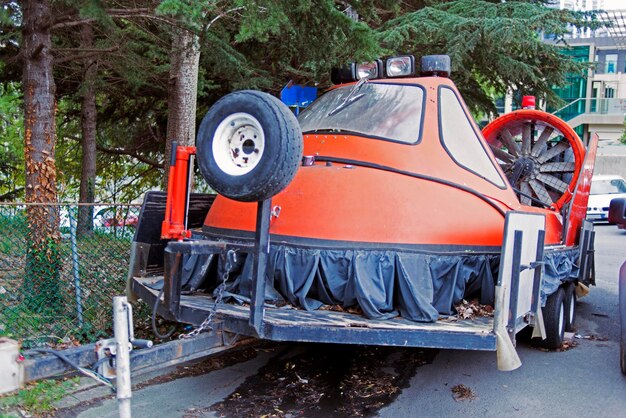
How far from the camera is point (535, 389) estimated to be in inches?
207

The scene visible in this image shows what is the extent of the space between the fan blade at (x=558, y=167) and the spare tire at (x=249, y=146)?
5306 millimetres

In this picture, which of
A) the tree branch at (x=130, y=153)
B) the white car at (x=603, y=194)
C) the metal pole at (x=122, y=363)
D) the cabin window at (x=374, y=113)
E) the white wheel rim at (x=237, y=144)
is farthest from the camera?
the white car at (x=603, y=194)

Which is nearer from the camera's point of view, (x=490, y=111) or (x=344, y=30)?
(x=344, y=30)

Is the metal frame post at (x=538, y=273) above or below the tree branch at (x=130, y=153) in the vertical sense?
below

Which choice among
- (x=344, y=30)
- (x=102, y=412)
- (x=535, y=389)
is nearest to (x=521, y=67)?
(x=344, y=30)

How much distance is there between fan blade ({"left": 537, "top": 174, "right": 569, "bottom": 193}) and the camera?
789 cm

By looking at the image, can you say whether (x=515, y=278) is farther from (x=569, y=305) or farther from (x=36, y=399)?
(x=36, y=399)

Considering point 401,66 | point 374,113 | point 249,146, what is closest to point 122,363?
point 249,146

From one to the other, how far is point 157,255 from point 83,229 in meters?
2.48

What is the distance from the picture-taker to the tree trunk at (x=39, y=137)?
21.4ft

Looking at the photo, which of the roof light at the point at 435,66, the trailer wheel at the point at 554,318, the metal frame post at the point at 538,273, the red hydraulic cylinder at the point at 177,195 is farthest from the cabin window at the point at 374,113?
the trailer wheel at the point at 554,318

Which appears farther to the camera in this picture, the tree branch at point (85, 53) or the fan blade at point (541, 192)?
the fan blade at point (541, 192)

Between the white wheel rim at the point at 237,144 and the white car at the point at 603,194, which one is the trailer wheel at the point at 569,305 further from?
the white car at the point at 603,194

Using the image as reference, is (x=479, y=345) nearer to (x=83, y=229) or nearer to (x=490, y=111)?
(x=83, y=229)
